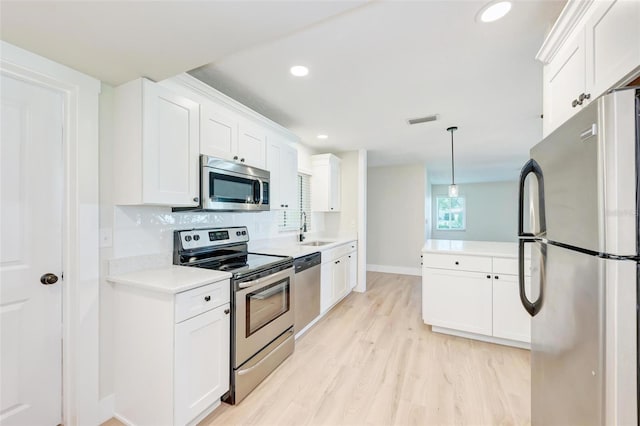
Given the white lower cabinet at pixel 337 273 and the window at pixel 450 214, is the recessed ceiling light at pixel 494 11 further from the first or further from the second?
the window at pixel 450 214

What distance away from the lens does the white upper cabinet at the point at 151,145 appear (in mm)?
1718

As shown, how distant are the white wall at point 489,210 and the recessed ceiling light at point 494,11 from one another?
8.66 metres

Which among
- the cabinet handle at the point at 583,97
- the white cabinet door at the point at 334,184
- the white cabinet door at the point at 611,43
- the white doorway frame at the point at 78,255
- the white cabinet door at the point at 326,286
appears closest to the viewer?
the white cabinet door at the point at 611,43

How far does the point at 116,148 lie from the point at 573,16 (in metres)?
2.62

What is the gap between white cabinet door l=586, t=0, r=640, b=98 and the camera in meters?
0.89

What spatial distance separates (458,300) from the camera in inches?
113

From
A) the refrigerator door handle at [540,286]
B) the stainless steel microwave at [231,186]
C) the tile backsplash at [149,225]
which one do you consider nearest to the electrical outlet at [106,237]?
the tile backsplash at [149,225]

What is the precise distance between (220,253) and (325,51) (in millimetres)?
1864

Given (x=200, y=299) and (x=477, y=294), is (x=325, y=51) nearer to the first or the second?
(x=200, y=299)

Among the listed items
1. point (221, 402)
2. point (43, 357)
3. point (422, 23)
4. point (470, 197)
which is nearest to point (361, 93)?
point (422, 23)

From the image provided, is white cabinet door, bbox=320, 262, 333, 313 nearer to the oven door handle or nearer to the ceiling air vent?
the oven door handle

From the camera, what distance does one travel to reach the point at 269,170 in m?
2.87

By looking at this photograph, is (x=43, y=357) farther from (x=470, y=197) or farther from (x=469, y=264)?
(x=470, y=197)

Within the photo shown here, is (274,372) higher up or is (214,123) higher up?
(214,123)
